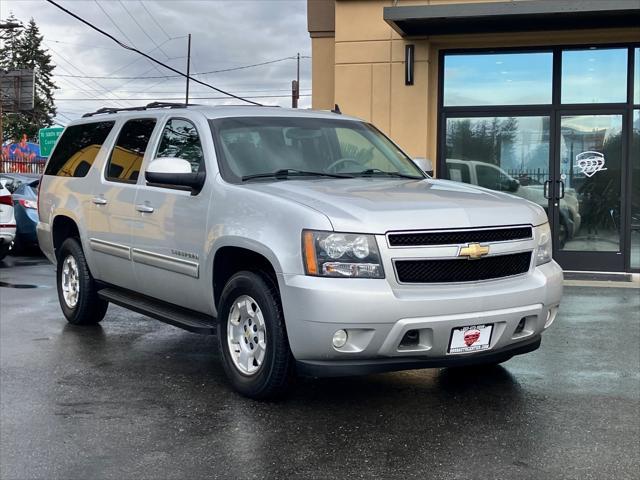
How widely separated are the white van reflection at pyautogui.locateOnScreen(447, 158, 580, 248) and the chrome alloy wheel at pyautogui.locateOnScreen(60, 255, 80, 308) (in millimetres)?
6492

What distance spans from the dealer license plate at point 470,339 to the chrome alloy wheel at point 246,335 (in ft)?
3.70

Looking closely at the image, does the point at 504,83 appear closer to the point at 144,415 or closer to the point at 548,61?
the point at 548,61

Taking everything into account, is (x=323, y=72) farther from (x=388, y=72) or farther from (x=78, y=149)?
(x=78, y=149)

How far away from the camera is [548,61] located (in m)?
11.5

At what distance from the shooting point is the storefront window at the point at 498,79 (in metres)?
11.5

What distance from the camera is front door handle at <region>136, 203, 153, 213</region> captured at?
5805 mm

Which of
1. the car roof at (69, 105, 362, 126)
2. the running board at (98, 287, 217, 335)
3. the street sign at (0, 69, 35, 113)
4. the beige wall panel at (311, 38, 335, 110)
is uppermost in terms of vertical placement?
the street sign at (0, 69, 35, 113)

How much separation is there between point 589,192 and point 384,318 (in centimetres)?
807

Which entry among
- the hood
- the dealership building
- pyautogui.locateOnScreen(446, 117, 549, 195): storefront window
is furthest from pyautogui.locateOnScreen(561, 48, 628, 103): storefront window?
the hood

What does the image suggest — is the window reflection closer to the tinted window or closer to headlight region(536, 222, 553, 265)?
headlight region(536, 222, 553, 265)

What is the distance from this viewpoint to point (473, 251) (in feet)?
14.7

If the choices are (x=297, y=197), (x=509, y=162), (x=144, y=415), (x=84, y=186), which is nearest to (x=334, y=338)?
(x=297, y=197)

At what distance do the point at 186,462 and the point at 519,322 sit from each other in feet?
6.86

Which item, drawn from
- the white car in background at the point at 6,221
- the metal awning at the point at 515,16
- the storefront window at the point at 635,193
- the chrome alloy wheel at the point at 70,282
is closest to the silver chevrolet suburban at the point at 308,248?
the chrome alloy wheel at the point at 70,282
